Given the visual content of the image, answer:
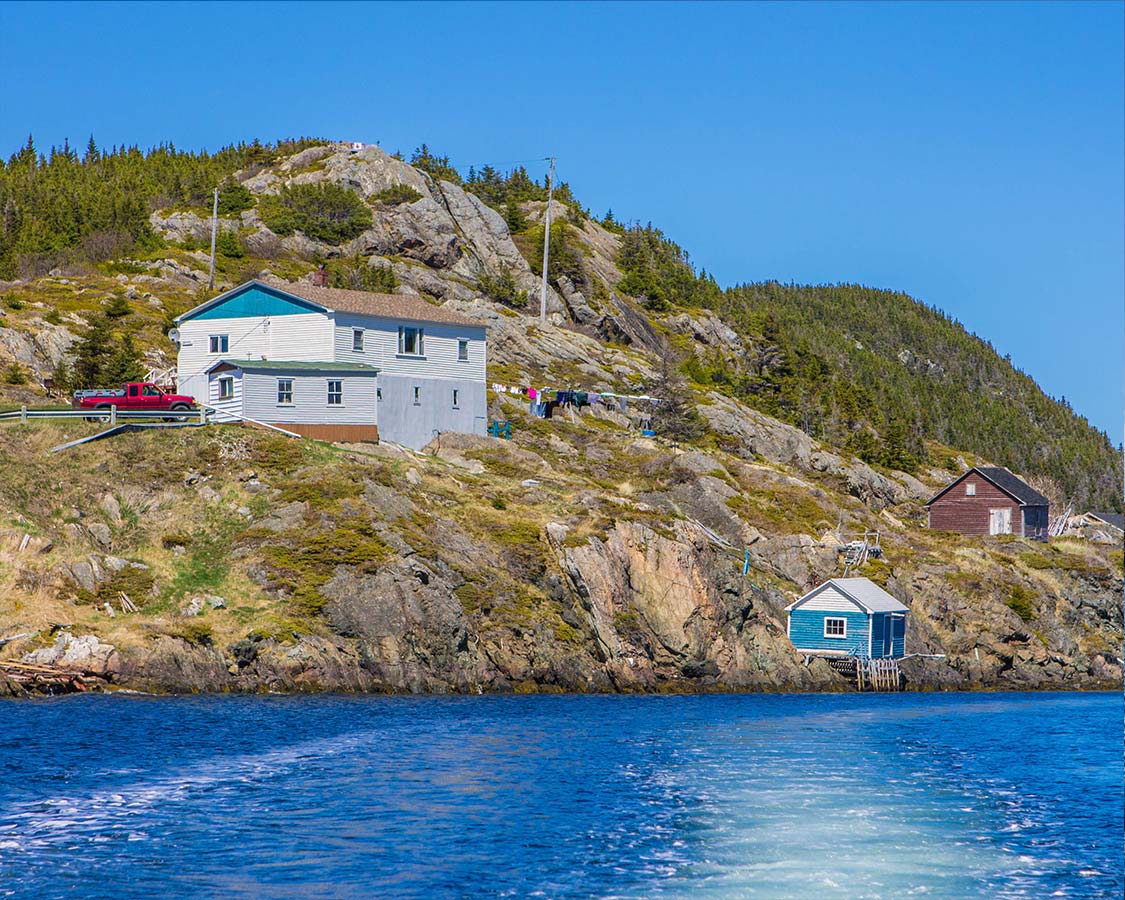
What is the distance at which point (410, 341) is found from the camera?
270 ft

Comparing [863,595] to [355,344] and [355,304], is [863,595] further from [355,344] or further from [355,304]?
[355,304]

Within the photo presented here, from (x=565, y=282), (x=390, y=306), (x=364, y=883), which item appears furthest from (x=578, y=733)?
(x=565, y=282)

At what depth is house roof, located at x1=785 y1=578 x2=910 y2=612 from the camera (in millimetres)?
70875

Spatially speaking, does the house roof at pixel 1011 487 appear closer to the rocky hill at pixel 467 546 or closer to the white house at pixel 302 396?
the rocky hill at pixel 467 546

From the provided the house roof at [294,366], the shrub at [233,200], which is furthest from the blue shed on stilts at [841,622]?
the shrub at [233,200]

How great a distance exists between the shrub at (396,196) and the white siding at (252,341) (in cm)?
5881

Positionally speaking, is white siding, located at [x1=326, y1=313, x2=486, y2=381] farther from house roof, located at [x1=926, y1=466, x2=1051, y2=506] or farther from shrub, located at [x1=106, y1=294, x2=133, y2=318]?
house roof, located at [x1=926, y1=466, x2=1051, y2=506]

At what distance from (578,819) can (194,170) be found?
136 metres

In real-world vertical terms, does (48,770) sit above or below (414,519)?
below

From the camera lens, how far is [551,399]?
97312 millimetres

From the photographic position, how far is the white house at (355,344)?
7831 cm

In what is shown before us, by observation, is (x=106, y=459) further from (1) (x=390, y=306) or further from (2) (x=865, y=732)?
(2) (x=865, y=732)

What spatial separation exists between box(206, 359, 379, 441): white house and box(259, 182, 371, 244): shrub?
183ft

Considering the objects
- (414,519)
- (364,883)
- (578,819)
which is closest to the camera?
(364,883)
